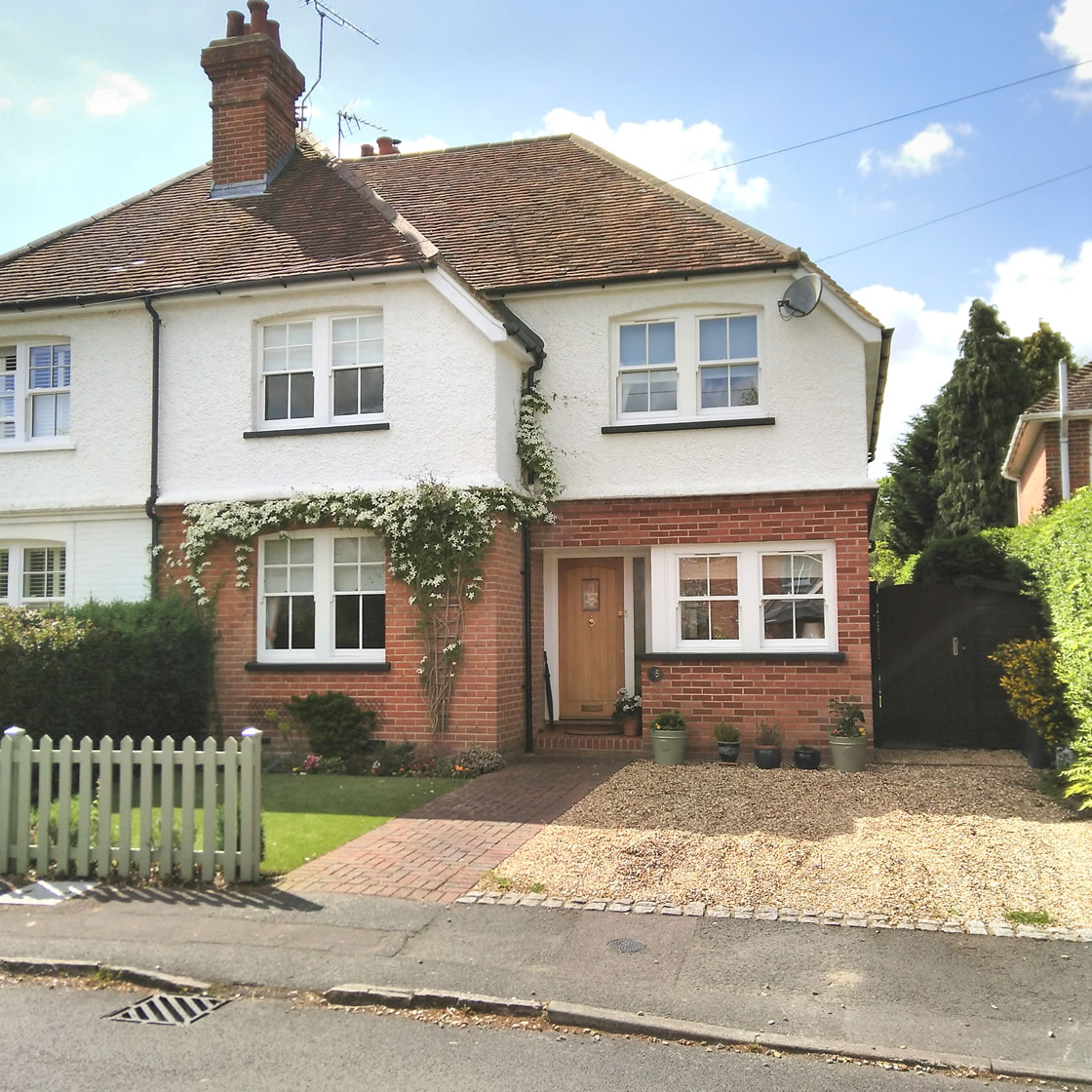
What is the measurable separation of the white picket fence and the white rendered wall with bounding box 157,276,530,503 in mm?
5691

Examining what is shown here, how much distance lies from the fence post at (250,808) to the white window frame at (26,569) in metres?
7.90

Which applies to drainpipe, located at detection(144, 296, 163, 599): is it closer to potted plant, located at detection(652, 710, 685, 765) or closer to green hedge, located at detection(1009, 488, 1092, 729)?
potted plant, located at detection(652, 710, 685, 765)

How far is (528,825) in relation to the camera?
8711 millimetres

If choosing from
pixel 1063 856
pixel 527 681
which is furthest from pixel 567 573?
pixel 1063 856

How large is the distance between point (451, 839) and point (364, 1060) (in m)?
3.82

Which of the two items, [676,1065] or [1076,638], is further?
[1076,638]

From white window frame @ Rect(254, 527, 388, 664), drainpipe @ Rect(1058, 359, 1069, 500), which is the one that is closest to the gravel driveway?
white window frame @ Rect(254, 527, 388, 664)

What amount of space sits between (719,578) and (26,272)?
407 inches

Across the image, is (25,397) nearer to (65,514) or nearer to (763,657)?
(65,514)

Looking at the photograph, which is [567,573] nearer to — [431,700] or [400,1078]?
[431,700]

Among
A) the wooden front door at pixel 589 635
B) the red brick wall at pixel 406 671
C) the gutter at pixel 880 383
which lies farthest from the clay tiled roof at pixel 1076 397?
the red brick wall at pixel 406 671

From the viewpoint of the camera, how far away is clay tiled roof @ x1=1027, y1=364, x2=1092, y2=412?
2108 cm

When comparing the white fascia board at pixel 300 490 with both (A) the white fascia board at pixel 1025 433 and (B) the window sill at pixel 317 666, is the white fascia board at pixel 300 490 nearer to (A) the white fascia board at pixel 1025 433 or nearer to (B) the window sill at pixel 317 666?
(B) the window sill at pixel 317 666

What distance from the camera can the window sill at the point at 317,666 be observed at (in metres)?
12.3
